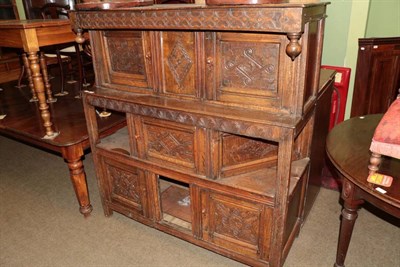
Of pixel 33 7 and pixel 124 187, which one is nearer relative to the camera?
pixel 124 187

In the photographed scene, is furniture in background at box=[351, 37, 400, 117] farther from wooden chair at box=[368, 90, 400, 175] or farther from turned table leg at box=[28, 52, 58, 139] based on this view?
turned table leg at box=[28, 52, 58, 139]

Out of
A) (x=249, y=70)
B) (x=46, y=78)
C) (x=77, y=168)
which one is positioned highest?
(x=249, y=70)

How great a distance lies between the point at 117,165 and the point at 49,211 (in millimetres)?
828

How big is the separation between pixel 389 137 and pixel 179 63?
1.00 metres

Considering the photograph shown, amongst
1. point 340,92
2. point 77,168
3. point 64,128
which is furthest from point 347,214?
point 64,128

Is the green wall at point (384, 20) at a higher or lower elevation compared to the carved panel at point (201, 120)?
higher

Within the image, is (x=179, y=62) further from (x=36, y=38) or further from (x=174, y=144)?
(x=36, y=38)

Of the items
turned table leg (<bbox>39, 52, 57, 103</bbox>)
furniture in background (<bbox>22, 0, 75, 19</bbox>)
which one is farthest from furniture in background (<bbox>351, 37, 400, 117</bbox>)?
furniture in background (<bbox>22, 0, 75, 19</bbox>)

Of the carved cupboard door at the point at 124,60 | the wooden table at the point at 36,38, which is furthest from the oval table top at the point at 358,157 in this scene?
the wooden table at the point at 36,38

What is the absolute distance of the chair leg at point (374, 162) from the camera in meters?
1.39

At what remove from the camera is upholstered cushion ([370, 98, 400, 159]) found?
1.30 meters

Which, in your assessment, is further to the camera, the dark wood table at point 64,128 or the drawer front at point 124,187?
the dark wood table at point 64,128

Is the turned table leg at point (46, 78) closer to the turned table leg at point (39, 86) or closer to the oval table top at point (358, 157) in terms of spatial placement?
the turned table leg at point (39, 86)

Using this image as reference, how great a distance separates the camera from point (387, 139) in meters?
1.32
